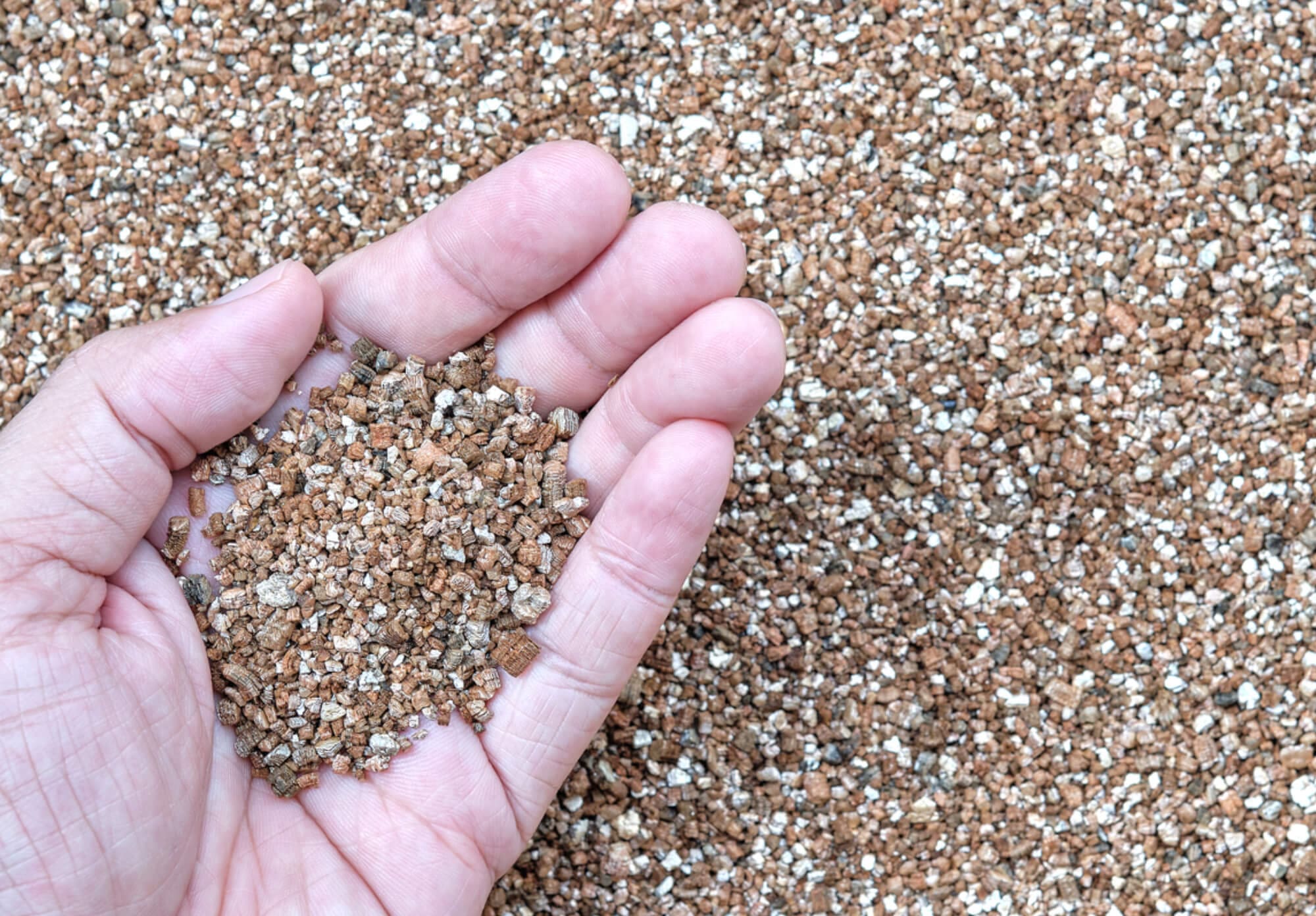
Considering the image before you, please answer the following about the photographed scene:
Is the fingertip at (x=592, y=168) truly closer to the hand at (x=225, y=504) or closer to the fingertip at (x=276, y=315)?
the hand at (x=225, y=504)

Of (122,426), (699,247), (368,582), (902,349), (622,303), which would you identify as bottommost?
(368,582)

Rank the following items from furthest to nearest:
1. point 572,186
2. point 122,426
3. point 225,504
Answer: point 225,504, point 572,186, point 122,426

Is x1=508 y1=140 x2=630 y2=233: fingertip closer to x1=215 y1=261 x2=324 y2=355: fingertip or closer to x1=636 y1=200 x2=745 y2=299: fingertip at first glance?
x1=636 y1=200 x2=745 y2=299: fingertip

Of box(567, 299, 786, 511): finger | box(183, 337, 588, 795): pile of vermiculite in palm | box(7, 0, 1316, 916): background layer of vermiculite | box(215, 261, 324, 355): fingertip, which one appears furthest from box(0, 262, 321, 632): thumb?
box(7, 0, 1316, 916): background layer of vermiculite

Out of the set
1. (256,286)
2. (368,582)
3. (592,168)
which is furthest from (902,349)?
(256,286)

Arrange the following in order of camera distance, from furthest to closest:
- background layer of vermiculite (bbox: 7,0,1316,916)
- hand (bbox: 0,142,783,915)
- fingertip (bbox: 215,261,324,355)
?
background layer of vermiculite (bbox: 7,0,1316,916), fingertip (bbox: 215,261,324,355), hand (bbox: 0,142,783,915)

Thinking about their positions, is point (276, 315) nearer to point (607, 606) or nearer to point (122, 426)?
point (122, 426)

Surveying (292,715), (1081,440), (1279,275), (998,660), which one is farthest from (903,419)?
(292,715)

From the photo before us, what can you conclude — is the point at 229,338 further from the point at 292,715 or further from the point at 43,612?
the point at 292,715
